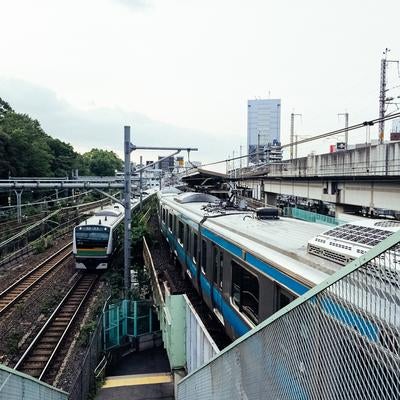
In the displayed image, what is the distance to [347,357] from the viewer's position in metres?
2.08

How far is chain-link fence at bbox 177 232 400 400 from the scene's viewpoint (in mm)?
1816

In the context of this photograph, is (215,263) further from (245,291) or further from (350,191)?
(350,191)

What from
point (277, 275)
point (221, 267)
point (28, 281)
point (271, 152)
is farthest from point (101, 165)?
point (277, 275)

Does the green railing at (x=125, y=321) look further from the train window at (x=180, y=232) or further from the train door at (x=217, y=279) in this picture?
the train door at (x=217, y=279)

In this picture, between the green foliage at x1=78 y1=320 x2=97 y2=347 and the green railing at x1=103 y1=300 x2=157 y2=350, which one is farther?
the green railing at x1=103 y1=300 x2=157 y2=350

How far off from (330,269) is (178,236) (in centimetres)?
929

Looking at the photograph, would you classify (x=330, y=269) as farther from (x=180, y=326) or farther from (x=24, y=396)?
(x=180, y=326)

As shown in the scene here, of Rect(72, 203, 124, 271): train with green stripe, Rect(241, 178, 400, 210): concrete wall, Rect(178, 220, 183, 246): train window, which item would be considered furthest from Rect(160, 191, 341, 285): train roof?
Rect(241, 178, 400, 210): concrete wall

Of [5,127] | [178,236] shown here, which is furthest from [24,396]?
[5,127]

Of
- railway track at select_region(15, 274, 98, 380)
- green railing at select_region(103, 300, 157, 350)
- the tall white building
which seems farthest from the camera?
the tall white building

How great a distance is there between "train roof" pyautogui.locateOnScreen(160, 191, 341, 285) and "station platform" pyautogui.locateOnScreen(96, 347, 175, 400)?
3.53m

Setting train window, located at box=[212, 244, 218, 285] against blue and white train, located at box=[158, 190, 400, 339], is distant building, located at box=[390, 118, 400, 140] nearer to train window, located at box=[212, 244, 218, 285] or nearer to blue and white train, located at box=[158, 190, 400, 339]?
blue and white train, located at box=[158, 190, 400, 339]

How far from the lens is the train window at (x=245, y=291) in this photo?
604cm

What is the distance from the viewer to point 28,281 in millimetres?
15508
